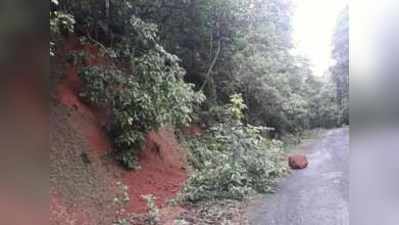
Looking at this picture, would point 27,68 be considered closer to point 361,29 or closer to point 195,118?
point 195,118

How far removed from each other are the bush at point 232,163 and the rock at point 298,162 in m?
0.09

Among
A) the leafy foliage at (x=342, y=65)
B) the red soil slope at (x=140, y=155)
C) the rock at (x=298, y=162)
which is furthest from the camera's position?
the red soil slope at (x=140, y=155)

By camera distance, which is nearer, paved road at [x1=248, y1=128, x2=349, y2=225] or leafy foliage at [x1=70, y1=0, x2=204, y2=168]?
paved road at [x1=248, y1=128, x2=349, y2=225]

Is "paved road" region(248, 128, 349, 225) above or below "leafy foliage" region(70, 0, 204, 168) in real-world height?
below

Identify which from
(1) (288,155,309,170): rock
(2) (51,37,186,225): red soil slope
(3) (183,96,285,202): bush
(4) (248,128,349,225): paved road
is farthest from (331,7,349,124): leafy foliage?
(2) (51,37,186,225): red soil slope

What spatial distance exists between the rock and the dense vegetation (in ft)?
0.21

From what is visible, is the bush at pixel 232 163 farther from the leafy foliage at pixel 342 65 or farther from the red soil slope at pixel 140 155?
the leafy foliage at pixel 342 65

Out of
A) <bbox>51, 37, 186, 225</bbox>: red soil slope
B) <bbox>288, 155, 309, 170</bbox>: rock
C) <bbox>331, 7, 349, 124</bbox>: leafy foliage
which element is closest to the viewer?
<bbox>331, 7, 349, 124</bbox>: leafy foliage

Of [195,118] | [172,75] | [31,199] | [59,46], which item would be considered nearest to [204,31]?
[172,75]

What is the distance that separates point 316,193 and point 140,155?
2.86 ft

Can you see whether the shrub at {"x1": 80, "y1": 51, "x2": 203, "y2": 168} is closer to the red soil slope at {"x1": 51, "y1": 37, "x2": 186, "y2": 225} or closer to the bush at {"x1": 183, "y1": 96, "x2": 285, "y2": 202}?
the red soil slope at {"x1": 51, "y1": 37, "x2": 186, "y2": 225}

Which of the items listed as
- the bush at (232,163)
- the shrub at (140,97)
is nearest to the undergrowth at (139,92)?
the shrub at (140,97)

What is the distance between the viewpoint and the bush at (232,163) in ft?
7.17

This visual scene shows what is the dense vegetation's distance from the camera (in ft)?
6.95
